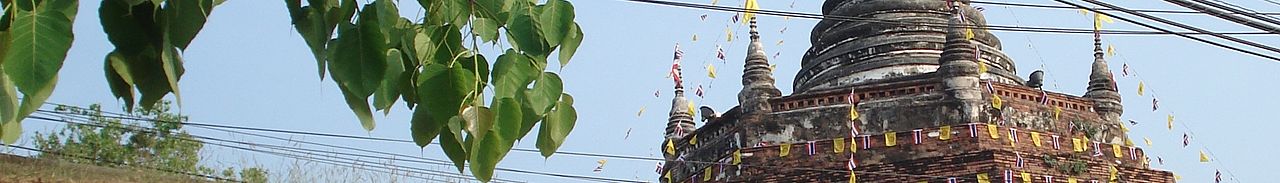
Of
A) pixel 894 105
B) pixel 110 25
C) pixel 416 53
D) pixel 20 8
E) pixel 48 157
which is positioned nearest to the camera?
pixel 20 8

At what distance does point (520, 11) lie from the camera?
3.12 metres

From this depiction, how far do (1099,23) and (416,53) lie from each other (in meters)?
13.3

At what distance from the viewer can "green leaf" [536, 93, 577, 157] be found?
3.20 meters

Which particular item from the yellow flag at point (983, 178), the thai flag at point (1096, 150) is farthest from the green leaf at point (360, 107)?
the thai flag at point (1096, 150)

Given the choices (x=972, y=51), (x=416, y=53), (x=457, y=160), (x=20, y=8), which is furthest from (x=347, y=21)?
(x=972, y=51)

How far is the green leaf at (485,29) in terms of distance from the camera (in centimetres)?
311

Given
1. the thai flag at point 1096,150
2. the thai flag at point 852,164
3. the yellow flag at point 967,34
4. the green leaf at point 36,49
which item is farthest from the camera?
the thai flag at point 1096,150

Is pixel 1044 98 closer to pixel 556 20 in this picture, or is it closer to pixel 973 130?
pixel 973 130

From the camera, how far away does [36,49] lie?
2.57 m

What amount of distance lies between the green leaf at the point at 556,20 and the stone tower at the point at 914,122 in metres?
11.1

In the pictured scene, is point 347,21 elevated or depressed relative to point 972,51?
depressed

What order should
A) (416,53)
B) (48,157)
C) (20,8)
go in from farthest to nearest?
(48,157) → (416,53) → (20,8)

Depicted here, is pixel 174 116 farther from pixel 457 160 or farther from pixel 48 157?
pixel 457 160

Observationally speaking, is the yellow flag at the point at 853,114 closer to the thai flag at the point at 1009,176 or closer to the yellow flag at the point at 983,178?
the yellow flag at the point at 983,178
